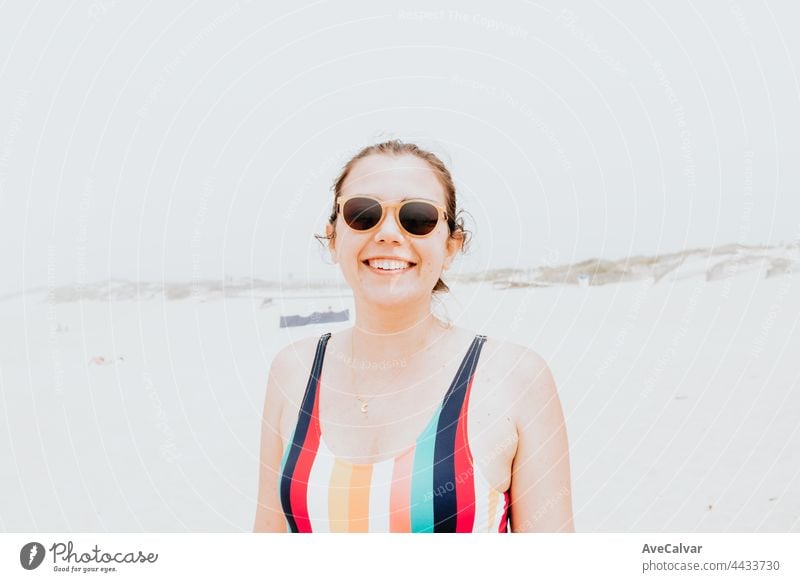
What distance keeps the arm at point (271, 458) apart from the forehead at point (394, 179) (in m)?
0.46

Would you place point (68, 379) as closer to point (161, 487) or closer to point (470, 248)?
point (161, 487)

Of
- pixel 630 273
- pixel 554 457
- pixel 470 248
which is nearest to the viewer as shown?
pixel 554 457

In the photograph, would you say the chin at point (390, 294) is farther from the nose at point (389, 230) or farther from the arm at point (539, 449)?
the arm at point (539, 449)

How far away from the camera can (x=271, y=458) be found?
1332mm

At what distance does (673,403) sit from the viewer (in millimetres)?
2334

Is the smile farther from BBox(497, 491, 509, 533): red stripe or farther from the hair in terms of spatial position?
BBox(497, 491, 509, 533): red stripe

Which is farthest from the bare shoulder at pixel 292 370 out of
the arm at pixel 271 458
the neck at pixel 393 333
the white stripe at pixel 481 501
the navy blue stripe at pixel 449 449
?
the white stripe at pixel 481 501

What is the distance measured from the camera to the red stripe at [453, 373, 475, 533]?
47.2 inches

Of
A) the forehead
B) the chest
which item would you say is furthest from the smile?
the chest

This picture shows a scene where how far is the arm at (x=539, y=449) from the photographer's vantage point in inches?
46.6

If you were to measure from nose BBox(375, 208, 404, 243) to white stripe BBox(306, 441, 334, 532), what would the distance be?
1.50 feet

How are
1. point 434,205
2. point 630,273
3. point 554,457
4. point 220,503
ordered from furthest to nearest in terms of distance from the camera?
1. point 630,273
2. point 220,503
3. point 434,205
4. point 554,457
